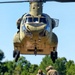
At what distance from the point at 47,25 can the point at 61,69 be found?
214ft

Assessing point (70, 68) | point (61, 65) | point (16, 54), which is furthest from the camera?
point (61, 65)

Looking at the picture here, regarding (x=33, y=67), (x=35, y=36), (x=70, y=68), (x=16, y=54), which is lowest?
(x=33, y=67)

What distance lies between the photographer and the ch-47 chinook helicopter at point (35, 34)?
3759cm

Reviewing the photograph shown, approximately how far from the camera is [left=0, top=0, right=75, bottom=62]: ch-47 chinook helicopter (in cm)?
3759

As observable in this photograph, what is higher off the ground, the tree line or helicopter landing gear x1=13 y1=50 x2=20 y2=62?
helicopter landing gear x1=13 y1=50 x2=20 y2=62

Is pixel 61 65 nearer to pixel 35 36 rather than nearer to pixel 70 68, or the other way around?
pixel 70 68

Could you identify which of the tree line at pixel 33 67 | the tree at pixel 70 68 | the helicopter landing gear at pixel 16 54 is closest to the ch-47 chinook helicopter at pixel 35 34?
the helicopter landing gear at pixel 16 54

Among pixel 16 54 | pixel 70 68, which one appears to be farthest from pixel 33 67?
pixel 16 54

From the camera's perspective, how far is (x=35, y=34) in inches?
1475

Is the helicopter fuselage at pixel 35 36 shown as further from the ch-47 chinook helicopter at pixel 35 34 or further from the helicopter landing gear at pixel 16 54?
the helicopter landing gear at pixel 16 54

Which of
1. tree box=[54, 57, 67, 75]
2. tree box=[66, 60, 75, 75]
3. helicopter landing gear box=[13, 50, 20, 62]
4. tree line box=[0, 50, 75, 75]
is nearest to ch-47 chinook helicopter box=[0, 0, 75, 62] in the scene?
helicopter landing gear box=[13, 50, 20, 62]

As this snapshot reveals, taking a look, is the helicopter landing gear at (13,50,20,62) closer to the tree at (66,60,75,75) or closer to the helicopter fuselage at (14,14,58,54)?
the helicopter fuselage at (14,14,58,54)

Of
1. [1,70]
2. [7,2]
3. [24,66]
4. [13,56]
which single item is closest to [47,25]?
[13,56]

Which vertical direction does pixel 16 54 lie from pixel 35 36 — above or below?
below
